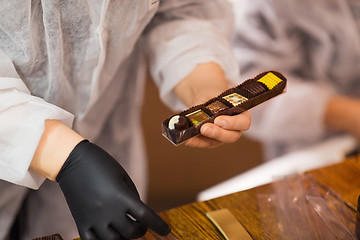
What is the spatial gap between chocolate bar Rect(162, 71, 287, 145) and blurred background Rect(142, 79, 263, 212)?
91cm

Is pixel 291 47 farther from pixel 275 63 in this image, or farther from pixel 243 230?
pixel 243 230

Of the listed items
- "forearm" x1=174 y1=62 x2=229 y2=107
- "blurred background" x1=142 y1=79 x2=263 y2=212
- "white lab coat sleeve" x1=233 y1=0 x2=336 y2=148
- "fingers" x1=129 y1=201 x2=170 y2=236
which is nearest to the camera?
"fingers" x1=129 y1=201 x2=170 y2=236

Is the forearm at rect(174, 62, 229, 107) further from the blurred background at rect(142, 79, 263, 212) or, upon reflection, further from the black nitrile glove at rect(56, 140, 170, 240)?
the blurred background at rect(142, 79, 263, 212)

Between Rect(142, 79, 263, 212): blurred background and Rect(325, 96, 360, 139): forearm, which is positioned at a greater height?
Rect(325, 96, 360, 139): forearm

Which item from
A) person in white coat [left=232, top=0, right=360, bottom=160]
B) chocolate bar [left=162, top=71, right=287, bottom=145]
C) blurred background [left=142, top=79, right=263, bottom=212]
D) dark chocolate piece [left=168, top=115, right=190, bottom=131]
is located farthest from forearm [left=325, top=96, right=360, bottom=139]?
dark chocolate piece [left=168, top=115, right=190, bottom=131]

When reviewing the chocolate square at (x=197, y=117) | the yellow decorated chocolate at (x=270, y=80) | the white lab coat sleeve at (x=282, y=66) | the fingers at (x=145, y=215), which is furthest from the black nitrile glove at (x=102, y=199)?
the white lab coat sleeve at (x=282, y=66)

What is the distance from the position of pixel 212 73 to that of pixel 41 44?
0.85ft

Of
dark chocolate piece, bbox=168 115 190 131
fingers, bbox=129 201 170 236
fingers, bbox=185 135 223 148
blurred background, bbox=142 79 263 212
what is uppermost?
dark chocolate piece, bbox=168 115 190 131

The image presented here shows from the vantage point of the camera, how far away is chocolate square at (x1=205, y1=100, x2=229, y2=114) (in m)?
0.55

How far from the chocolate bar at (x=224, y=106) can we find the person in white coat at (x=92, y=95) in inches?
0.5

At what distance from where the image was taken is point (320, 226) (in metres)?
0.58

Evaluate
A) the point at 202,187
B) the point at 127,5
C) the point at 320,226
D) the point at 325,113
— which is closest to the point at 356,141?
the point at 325,113

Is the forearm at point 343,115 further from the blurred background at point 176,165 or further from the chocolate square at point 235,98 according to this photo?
the chocolate square at point 235,98

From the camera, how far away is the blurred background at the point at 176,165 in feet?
4.95
